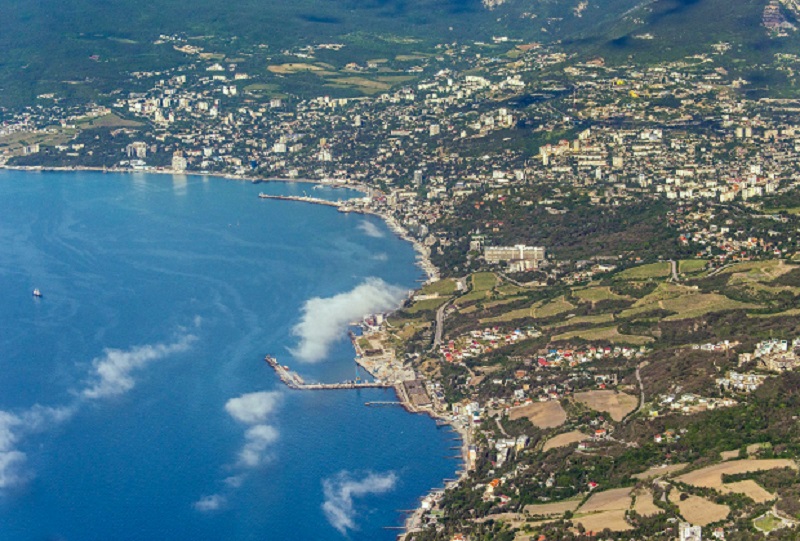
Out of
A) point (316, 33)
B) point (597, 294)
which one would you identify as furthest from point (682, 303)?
point (316, 33)

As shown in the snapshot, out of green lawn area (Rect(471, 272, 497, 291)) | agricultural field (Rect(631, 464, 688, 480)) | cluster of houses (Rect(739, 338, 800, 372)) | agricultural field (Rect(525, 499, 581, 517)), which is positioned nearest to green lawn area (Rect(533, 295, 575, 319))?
green lawn area (Rect(471, 272, 497, 291))

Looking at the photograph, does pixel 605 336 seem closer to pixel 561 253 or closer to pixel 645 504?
pixel 561 253

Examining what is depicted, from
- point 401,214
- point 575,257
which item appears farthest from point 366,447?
point 401,214

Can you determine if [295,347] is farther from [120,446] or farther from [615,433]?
[615,433]

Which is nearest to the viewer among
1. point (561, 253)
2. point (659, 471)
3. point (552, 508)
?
point (552, 508)

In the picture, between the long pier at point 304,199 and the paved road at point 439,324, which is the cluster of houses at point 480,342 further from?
the long pier at point 304,199
